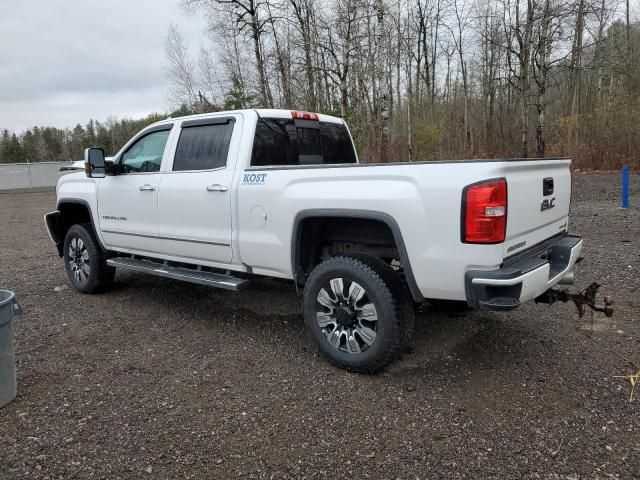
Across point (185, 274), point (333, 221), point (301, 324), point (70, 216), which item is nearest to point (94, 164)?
point (70, 216)

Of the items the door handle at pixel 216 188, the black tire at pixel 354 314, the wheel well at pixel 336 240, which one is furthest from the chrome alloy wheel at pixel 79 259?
the black tire at pixel 354 314

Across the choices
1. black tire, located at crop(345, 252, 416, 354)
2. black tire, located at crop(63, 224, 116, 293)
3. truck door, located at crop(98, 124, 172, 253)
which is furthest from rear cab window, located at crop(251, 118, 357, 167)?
black tire, located at crop(63, 224, 116, 293)

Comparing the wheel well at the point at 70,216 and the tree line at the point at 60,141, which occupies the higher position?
the tree line at the point at 60,141

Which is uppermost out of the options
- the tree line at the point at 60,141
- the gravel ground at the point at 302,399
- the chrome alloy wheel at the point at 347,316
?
the tree line at the point at 60,141

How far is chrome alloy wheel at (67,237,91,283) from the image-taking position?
19.3 feet

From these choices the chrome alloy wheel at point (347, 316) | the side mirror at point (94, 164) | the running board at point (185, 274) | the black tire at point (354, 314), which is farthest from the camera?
the side mirror at point (94, 164)

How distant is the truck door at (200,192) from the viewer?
4.20m

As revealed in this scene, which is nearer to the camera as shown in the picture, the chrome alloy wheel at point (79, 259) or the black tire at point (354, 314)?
the black tire at point (354, 314)

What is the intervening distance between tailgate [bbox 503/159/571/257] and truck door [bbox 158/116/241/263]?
2.25m

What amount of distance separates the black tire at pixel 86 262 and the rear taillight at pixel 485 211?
4.51 metres

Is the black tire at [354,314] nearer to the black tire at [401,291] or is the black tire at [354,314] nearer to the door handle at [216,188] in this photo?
the black tire at [401,291]

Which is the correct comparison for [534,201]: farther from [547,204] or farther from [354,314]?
[354,314]

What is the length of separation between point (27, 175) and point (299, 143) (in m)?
29.6

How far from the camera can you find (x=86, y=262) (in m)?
5.87
